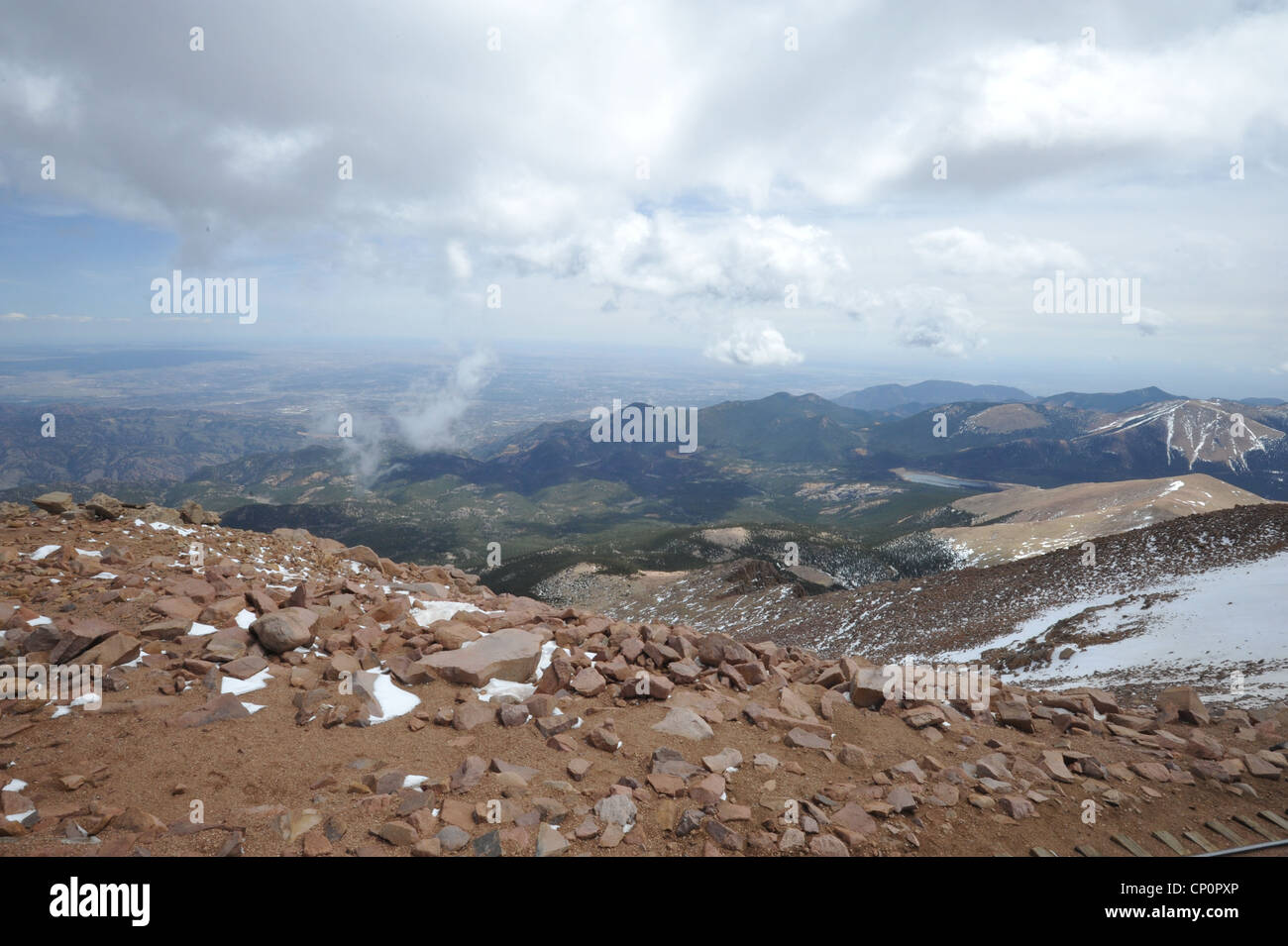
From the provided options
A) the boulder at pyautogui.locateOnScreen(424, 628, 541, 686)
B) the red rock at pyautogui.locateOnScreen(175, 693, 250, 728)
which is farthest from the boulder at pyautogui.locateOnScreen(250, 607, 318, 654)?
the boulder at pyautogui.locateOnScreen(424, 628, 541, 686)

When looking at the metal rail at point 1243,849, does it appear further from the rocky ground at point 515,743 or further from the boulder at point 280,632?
the boulder at point 280,632

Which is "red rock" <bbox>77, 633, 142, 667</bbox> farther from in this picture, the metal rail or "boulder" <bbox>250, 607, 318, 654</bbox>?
the metal rail

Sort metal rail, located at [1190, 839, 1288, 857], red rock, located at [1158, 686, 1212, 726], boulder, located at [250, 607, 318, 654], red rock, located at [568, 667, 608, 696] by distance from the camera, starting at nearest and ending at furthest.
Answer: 1. metal rail, located at [1190, 839, 1288, 857]
2. red rock, located at [568, 667, 608, 696]
3. boulder, located at [250, 607, 318, 654]
4. red rock, located at [1158, 686, 1212, 726]

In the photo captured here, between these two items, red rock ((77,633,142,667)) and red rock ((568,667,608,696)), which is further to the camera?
red rock ((568,667,608,696))

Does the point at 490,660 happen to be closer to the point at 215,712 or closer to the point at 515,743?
the point at 515,743

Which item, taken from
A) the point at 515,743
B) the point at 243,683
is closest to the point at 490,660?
the point at 515,743

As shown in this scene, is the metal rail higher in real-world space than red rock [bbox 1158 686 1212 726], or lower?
higher

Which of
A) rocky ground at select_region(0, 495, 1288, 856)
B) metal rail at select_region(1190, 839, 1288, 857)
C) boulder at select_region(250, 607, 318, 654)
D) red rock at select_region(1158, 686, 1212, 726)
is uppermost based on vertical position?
boulder at select_region(250, 607, 318, 654)

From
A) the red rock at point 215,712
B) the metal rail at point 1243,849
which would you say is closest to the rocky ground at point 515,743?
the red rock at point 215,712

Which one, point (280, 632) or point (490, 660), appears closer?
point (280, 632)
